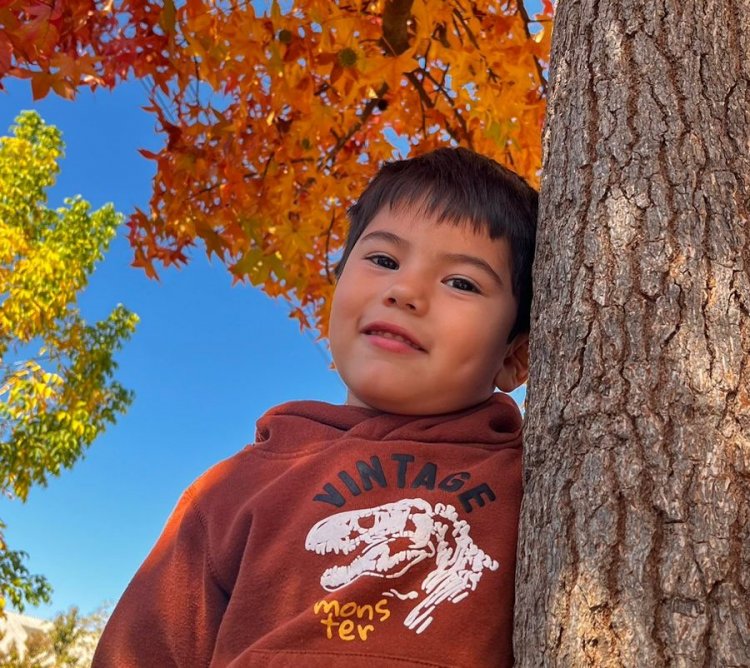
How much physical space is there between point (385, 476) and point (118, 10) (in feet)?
10.5

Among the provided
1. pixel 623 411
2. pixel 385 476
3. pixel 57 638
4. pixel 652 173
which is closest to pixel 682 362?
pixel 623 411

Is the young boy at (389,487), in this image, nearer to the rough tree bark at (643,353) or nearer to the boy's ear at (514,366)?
the boy's ear at (514,366)

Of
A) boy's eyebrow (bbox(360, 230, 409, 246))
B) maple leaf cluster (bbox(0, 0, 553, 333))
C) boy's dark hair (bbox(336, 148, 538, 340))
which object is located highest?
maple leaf cluster (bbox(0, 0, 553, 333))

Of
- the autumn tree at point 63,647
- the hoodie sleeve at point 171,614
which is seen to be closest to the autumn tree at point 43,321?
the autumn tree at point 63,647

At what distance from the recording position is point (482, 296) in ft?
5.49

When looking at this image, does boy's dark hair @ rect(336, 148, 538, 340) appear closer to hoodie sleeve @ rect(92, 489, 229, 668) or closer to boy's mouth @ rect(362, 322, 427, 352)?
boy's mouth @ rect(362, 322, 427, 352)

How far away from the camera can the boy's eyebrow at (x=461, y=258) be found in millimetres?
1667

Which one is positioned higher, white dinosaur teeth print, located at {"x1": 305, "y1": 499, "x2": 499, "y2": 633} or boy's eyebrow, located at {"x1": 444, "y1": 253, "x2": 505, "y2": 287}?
boy's eyebrow, located at {"x1": 444, "y1": 253, "x2": 505, "y2": 287}

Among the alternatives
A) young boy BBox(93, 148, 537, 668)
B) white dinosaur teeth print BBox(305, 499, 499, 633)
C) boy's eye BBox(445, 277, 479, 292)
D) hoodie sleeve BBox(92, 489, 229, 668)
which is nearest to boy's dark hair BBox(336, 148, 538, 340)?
young boy BBox(93, 148, 537, 668)

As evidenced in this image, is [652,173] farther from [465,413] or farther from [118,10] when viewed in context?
[118,10]

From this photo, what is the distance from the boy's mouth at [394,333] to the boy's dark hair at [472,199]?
25cm

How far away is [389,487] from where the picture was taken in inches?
57.3

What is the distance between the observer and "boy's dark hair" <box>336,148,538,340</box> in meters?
1.74

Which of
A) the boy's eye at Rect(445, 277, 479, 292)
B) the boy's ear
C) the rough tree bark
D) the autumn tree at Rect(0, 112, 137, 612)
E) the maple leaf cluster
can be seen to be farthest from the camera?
the autumn tree at Rect(0, 112, 137, 612)
